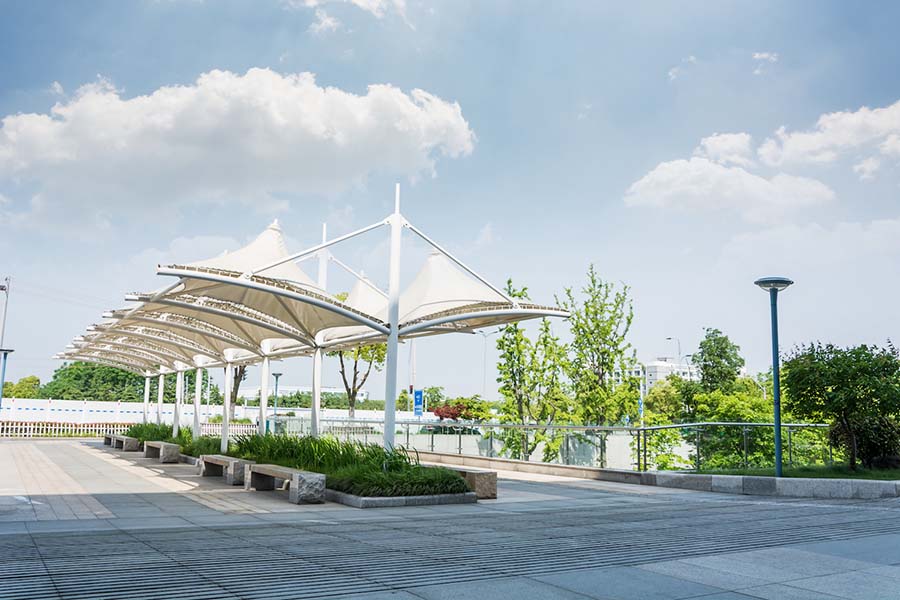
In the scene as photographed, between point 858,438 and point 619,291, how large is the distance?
1056 centimetres

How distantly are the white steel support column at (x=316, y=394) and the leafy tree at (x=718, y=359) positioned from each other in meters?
40.9

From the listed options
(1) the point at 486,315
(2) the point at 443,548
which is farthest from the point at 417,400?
(2) the point at 443,548

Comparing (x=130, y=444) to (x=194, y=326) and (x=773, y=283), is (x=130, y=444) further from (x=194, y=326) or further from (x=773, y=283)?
(x=773, y=283)

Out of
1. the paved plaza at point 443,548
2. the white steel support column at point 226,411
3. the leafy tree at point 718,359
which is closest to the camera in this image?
the paved plaza at point 443,548

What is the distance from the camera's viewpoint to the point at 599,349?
26.5m

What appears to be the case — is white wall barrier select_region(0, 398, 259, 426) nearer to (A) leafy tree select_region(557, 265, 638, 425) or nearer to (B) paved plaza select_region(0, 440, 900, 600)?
(A) leafy tree select_region(557, 265, 638, 425)

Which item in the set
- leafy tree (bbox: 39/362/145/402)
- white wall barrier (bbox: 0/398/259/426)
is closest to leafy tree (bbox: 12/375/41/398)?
leafy tree (bbox: 39/362/145/402)

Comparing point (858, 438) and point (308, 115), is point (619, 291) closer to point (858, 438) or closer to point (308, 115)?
point (858, 438)

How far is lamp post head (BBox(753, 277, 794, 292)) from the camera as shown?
1605 cm

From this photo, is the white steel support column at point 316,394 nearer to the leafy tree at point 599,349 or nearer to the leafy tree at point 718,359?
the leafy tree at point 599,349

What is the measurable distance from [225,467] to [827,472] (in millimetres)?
13647

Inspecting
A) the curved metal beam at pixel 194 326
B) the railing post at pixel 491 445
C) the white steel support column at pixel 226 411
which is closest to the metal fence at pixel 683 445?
the railing post at pixel 491 445

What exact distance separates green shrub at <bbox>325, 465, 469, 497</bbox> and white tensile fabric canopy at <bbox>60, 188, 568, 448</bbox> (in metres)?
1.99

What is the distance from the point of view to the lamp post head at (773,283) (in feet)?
52.6
